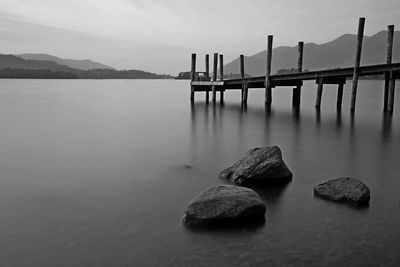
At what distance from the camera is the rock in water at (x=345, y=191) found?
21.8 feet

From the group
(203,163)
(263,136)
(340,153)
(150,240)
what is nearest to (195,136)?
(263,136)

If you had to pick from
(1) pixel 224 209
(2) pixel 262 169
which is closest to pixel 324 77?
(2) pixel 262 169

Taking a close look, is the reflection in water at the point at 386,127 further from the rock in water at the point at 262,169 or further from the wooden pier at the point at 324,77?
the rock in water at the point at 262,169

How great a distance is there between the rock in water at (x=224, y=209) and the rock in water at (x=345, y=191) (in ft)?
5.47

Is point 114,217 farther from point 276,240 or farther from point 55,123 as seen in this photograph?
point 55,123

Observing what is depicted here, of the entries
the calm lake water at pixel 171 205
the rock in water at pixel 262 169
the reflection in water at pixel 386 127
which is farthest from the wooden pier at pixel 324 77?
the rock in water at pixel 262 169

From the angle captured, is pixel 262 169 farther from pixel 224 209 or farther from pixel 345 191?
pixel 224 209

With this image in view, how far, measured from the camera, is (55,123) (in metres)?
19.8

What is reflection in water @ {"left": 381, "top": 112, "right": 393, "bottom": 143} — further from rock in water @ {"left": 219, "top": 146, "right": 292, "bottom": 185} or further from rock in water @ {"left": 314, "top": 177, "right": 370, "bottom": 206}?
rock in water @ {"left": 314, "top": 177, "right": 370, "bottom": 206}

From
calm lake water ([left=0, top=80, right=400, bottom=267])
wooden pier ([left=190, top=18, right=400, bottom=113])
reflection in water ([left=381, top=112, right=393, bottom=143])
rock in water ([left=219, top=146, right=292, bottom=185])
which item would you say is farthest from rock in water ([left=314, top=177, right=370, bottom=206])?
wooden pier ([left=190, top=18, right=400, bottom=113])

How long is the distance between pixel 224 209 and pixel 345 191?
2.65m

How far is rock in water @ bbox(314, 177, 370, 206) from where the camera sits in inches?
262

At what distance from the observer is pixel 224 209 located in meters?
5.78

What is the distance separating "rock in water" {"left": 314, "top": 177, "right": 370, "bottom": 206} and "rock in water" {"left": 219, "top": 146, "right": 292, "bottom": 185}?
1.01 meters
